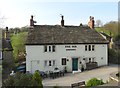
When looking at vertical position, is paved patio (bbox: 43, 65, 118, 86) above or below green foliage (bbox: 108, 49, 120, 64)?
below

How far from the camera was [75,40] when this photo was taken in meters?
35.4

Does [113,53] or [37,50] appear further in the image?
[113,53]

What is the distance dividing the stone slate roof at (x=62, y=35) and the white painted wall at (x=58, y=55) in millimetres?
726

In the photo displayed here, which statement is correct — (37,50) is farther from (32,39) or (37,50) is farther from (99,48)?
(99,48)

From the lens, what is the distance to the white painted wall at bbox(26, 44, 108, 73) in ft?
111

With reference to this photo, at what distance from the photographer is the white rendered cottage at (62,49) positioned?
111ft

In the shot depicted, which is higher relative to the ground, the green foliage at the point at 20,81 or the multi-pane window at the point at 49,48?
the multi-pane window at the point at 49,48

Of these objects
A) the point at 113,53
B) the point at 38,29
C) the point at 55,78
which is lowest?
the point at 55,78

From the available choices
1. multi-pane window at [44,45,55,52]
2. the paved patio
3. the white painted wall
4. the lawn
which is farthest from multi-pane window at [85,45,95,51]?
the lawn

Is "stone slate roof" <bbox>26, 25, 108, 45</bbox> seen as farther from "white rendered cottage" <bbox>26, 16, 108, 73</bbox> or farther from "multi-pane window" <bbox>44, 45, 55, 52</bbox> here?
"multi-pane window" <bbox>44, 45, 55, 52</bbox>

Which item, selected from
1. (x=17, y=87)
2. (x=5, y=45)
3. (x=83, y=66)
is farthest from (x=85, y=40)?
(x=17, y=87)

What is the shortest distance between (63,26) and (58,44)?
188 inches

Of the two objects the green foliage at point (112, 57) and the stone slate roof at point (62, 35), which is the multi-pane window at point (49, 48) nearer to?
the stone slate roof at point (62, 35)

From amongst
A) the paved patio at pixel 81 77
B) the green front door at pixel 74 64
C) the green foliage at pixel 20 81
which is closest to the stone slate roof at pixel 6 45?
the green front door at pixel 74 64
